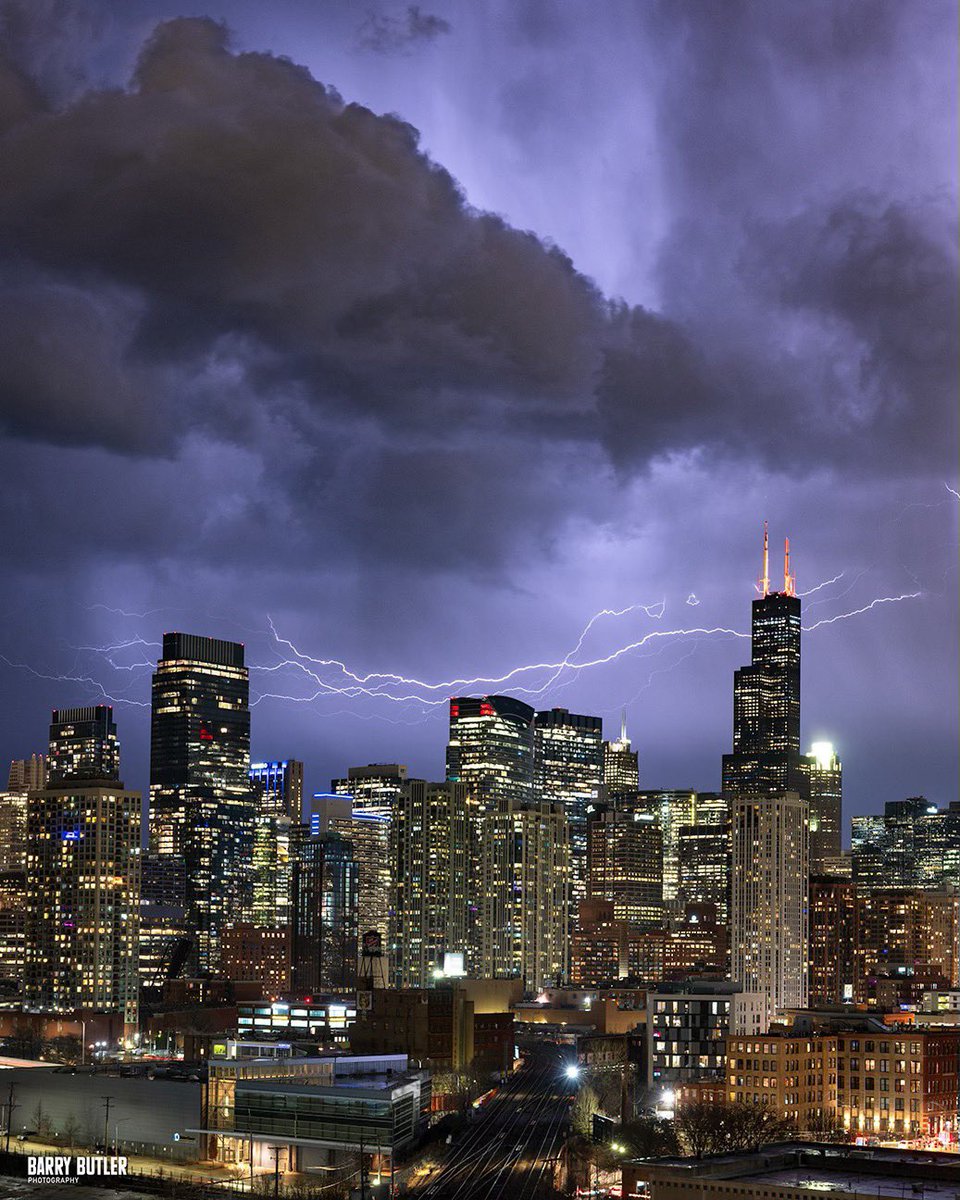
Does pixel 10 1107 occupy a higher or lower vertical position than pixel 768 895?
lower

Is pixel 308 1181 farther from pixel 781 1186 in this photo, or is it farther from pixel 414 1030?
pixel 414 1030

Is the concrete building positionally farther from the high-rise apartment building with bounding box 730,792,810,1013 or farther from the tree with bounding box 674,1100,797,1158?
the high-rise apartment building with bounding box 730,792,810,1013

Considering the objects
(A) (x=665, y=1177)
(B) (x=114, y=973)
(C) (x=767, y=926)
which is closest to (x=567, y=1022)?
(C) (x=767, y=926)

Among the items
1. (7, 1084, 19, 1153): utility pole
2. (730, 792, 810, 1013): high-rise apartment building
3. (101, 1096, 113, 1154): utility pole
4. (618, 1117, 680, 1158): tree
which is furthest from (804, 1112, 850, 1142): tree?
(730, 792, 810, 1013): high-rise apartment building

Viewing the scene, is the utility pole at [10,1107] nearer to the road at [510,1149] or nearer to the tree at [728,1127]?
the road at [510,1149]

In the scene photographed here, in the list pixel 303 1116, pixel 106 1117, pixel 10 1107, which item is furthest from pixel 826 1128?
pixel 10 1107

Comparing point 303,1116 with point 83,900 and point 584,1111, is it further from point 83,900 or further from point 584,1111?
point 83,900
